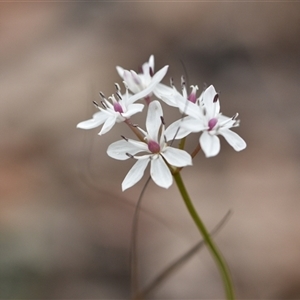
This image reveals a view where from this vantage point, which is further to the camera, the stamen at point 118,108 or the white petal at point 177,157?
the stamen at point 118,108

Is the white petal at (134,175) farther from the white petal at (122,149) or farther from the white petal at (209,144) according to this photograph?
the white petal at (209,144)

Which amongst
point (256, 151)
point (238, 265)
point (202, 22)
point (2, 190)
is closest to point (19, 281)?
point (2, 190)

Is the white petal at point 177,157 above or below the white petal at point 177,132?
below

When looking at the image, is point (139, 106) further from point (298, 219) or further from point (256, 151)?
point (256, 151)

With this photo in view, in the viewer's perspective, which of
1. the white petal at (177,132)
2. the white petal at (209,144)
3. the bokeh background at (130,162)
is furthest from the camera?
the bokeh background at (130,162)

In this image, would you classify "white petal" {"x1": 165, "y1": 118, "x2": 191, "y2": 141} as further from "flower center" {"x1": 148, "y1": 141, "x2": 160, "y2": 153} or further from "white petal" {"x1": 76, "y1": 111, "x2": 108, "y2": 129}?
"white petal" {"x1": 76, "y1": 111, "x2": 108, "y2": 129}

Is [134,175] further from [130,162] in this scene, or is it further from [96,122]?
[130,162]

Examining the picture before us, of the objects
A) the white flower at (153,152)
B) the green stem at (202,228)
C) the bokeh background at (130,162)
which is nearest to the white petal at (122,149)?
the white flower at (153,152)
